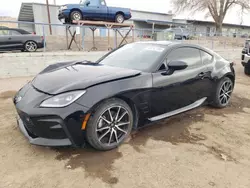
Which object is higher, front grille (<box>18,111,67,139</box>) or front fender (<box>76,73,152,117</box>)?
front fender (<box>76,73,152,117</box>)

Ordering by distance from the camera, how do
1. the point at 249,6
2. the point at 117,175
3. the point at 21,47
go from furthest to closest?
the point at 249,6
the point at 21,47
the point at 117,175

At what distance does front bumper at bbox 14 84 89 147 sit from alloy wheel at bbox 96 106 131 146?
247 millimetres

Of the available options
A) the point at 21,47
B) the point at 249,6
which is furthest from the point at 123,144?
the point at 249,6

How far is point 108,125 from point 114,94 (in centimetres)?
40

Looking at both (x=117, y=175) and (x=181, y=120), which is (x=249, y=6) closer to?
(x=181, y=120)

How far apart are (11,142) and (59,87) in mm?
1108

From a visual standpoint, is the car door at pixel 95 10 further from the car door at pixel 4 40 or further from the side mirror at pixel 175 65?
the side mirror at pixel 175 65

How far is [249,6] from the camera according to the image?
2598 cm

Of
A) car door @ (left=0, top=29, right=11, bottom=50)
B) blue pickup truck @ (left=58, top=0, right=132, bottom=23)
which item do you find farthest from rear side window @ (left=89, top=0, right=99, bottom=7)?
car door @ (left=0, top=29, right=11, bottom=50)

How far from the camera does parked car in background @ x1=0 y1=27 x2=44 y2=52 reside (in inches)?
354

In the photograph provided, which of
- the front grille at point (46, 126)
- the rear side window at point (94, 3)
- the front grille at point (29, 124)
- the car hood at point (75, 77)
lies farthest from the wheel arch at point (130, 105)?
the rear side window at point (94, 3)

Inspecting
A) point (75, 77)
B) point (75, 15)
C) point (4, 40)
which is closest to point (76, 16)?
point (75, 15)

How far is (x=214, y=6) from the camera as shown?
26438 millimetres

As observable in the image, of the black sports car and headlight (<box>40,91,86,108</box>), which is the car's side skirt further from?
headlight (<box>40,91,86,108</box>)
